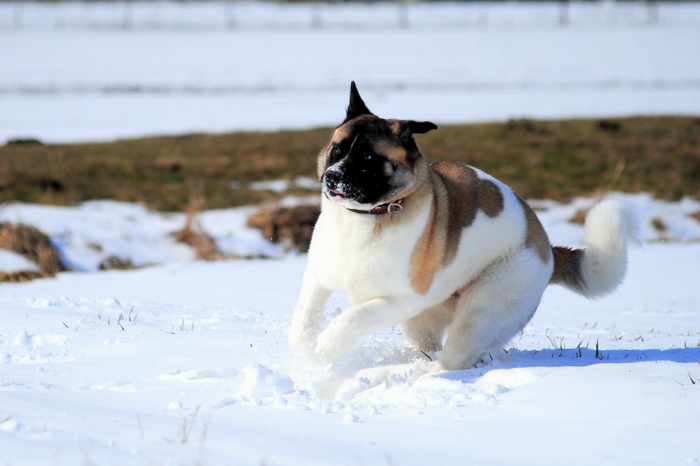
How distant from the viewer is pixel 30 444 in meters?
2.40

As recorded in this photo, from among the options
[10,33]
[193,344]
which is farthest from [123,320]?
[10,33]

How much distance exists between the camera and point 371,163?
A: 3633mm

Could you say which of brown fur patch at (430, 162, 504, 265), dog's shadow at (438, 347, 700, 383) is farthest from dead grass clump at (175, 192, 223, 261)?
dog's shadow at (438, 347, 700, 383)

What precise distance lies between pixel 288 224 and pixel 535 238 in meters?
6.04

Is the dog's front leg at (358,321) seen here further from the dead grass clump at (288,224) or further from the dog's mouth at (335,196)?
the dead grass clump at (288,224)

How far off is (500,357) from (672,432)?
55.5 inches

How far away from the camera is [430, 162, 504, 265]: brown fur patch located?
389 centimetres

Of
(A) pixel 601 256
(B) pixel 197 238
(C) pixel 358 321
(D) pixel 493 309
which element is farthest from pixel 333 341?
(B) pixel 197 238

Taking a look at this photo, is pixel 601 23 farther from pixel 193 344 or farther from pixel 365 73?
pixel 193 344

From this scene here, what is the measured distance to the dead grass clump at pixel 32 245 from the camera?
27.9ft

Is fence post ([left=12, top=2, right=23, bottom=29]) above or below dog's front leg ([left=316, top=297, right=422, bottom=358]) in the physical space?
below

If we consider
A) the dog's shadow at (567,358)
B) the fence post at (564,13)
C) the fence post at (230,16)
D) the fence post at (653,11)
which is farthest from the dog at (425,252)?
the fence post at (653,11)

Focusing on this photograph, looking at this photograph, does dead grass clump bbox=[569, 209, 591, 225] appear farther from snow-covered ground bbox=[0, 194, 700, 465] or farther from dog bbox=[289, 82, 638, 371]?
dog bbox=[289, 82, 638, 371]

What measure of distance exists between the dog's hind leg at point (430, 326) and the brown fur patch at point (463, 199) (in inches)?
17.2
